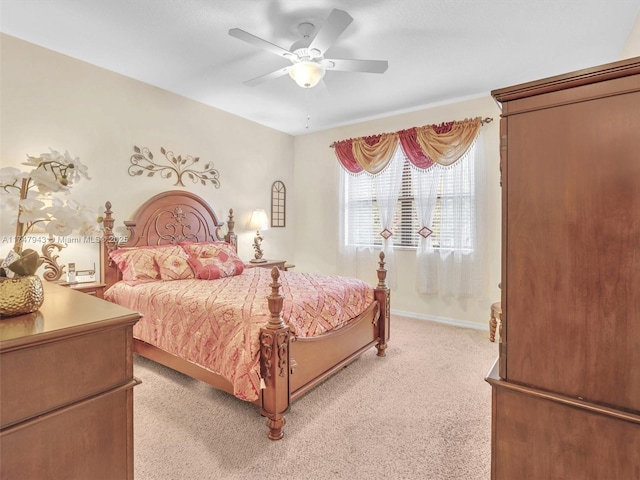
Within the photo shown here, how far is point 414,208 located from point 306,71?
7.99ft

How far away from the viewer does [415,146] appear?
4121mm

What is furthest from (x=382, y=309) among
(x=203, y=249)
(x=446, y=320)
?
(x=203, y=249)

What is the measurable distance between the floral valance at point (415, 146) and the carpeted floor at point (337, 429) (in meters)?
2.46

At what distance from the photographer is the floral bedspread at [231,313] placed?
1.94 metres

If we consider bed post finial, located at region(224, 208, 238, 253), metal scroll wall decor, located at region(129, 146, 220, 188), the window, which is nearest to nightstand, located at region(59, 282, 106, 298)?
metal scroll wall decor, located at region(129, 146, 220, 188)

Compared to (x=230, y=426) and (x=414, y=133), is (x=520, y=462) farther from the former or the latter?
(x=414, y=133)

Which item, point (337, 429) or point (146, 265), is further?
point (146, 265)

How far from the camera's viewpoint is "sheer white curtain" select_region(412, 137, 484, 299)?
3.80m

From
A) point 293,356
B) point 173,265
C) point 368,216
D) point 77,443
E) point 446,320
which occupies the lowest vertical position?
point 446,320

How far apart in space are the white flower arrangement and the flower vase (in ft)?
0.09

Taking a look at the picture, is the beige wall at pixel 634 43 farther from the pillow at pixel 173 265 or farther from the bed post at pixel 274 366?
the pillow at pixel 173 265

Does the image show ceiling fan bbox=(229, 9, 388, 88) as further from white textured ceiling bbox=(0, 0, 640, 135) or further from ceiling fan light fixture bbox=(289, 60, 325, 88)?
white textured ceiling bbox=(0, 0, 640, 135)

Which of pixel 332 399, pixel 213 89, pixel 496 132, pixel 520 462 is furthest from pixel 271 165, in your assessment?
pixel 520 462

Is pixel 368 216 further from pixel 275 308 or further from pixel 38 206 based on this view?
pixel 38 206
